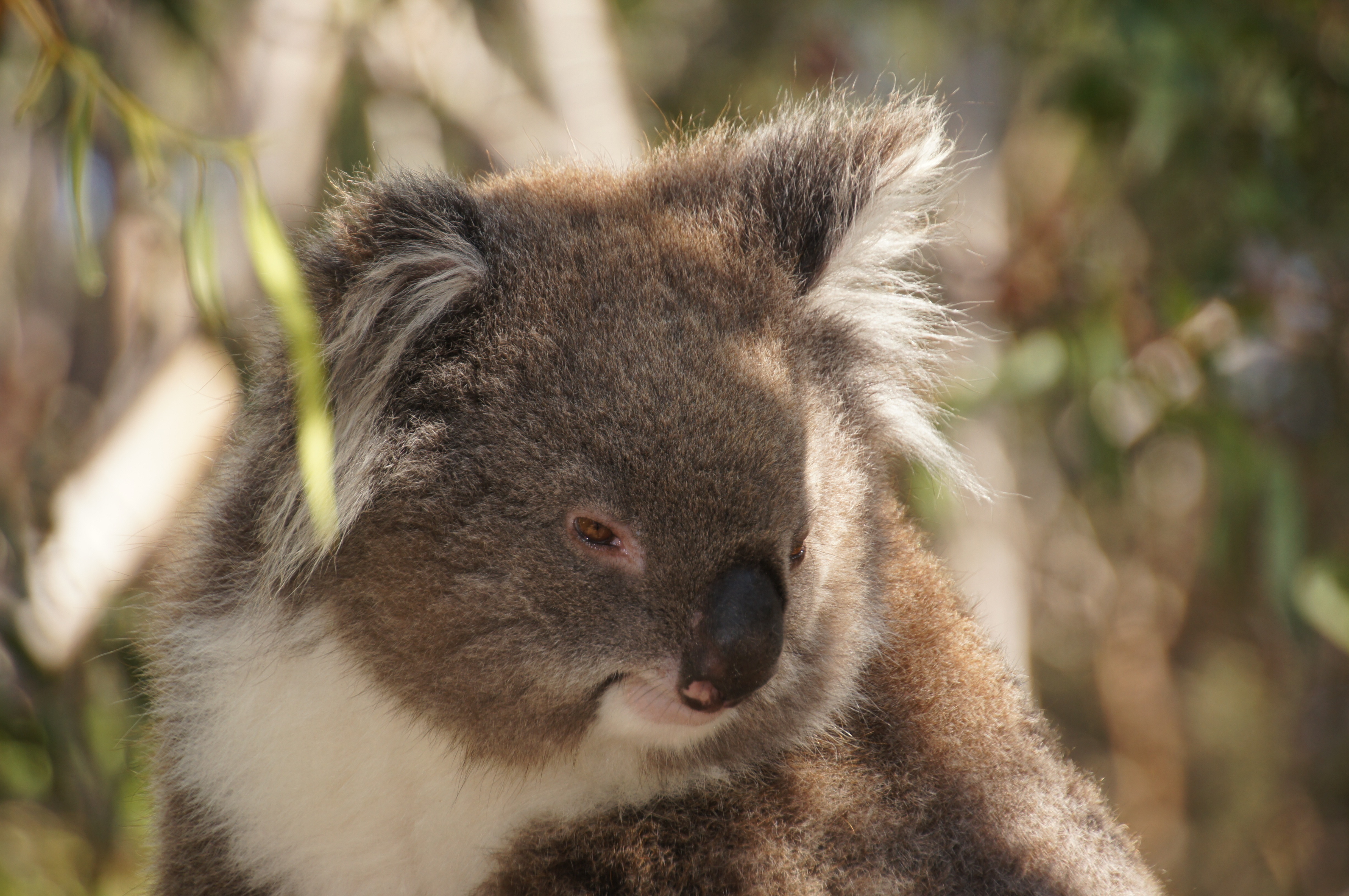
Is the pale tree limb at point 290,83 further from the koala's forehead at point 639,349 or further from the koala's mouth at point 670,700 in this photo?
the koala's mouth at point 670,700

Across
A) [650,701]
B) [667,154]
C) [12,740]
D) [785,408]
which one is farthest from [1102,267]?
[12,740]

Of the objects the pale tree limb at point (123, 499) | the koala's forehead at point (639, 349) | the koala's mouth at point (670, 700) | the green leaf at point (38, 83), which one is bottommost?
the pale tree limb at point (123, 499)

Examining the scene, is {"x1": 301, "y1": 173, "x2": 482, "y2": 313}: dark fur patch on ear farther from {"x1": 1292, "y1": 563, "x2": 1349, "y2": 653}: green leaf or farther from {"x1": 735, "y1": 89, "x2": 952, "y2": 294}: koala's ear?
{"x1": 1292, "y1": 563, "x2": 1349, "y2": 653}: green leaf

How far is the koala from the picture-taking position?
164 cm

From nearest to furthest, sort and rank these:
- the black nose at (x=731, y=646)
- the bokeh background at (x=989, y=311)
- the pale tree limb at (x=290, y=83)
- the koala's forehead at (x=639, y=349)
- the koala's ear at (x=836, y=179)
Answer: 1. the black nose at (x=731, y=646)
2. the koala's forehead at (x=639, y=349)
3. the koala's ear at (x=836, y=179)
4. the bokeh background at (x=989, y=311)
5. the pale tree limb at (x=290, y=83)

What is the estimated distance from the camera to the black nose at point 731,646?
155cm

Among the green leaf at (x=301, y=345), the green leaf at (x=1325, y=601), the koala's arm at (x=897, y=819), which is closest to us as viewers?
the green leaf at (x=301, y=345)

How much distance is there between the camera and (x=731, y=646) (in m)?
1.55

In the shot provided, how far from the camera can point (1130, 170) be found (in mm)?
5492

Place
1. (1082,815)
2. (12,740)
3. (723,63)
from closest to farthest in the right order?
(1082,815) < (12,740) < (723,63)

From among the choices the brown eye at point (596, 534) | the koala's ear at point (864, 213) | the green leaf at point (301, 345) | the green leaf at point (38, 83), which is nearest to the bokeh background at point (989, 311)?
the green leaf at point (38, 83)

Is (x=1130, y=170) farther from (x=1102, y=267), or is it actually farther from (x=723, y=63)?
(x=723, y=63)

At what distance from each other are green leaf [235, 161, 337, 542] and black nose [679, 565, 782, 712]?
0.50 metres

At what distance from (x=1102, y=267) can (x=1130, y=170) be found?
1.69 m
